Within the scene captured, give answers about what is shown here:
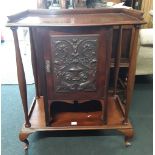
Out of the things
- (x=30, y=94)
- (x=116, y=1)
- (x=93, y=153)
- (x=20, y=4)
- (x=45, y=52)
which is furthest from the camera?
(x=20, y=4)

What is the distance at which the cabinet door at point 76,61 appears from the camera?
3.82 feet

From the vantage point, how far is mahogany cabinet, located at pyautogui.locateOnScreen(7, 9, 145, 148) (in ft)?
3.80

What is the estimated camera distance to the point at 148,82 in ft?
7.20

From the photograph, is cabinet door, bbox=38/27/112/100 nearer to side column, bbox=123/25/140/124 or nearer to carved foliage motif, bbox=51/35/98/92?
carved foliage motif, bbox=51/35/98/92

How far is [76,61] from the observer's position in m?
1.24

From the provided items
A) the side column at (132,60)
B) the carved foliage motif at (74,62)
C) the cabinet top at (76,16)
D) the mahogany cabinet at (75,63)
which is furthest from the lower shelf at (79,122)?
the cabinet top at (76,16)

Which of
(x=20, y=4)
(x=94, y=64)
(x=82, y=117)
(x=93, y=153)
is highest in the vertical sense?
(x=20, y=4)

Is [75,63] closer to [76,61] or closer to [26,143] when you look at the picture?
[76,61]

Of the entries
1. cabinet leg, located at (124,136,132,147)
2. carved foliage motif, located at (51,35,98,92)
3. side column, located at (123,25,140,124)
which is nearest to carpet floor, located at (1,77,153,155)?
cabinet leg, located at (124,136,132,147)

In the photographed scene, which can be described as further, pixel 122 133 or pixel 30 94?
pixel 30 94

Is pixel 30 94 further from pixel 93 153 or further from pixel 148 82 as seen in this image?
pixel 148 82

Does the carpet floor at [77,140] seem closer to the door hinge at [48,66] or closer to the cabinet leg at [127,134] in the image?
the cabinet leg at [127,134]

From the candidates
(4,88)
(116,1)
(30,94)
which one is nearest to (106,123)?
(30,94)

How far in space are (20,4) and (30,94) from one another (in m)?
1.76
